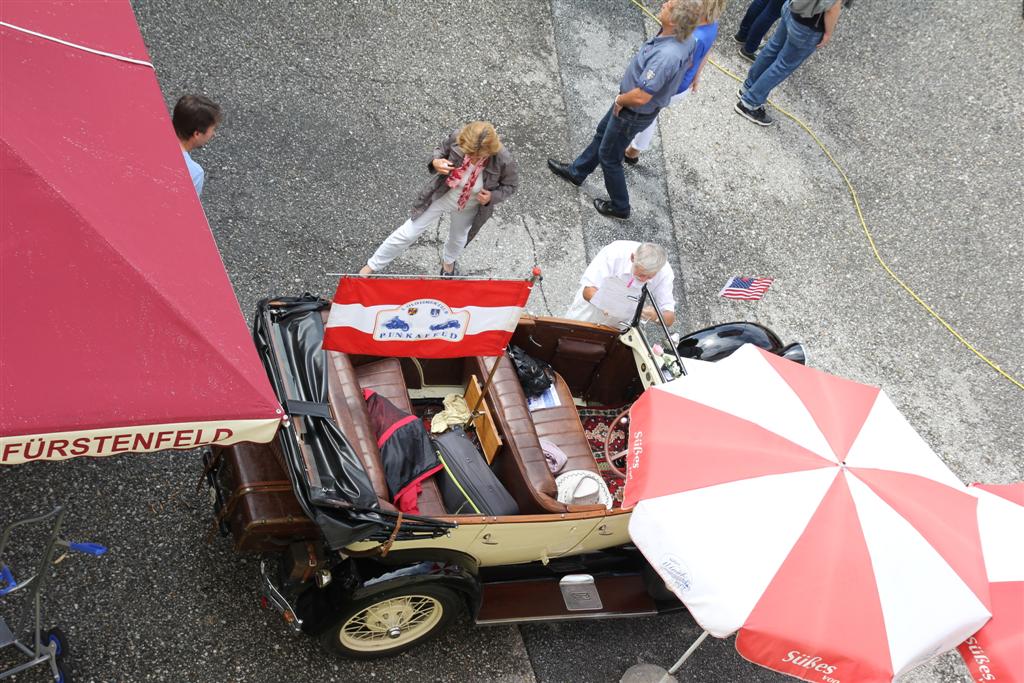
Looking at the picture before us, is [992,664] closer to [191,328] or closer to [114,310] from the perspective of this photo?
[191,328]

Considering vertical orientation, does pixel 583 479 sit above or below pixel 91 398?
below

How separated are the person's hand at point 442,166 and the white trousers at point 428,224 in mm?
194

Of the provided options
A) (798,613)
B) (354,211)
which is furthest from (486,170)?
(798,613)

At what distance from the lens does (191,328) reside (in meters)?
3.77

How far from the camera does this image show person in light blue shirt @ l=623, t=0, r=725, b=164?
24.6ft

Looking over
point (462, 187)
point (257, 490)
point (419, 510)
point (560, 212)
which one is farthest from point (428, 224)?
point (257, 490)

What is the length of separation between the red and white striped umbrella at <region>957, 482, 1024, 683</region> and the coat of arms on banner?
3138 mm

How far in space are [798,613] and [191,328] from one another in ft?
10.3

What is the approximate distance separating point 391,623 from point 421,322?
1.77m

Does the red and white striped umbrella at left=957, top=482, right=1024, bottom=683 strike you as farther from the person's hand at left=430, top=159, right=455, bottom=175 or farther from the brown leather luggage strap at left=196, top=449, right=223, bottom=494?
the brown leather luggage strap at left=196, top=449, right=223, bottom=494

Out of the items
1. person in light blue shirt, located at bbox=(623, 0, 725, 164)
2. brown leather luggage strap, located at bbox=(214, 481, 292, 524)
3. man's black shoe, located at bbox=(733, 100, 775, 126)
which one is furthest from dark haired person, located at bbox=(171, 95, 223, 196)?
man's black shoe, located at bbox=(733, 100, 775, 126)

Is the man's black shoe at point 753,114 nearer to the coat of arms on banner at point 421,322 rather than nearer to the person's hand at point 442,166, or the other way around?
the person's hand at point 442,166

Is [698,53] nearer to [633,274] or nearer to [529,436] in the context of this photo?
[633,274]

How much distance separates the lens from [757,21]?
1056cm
